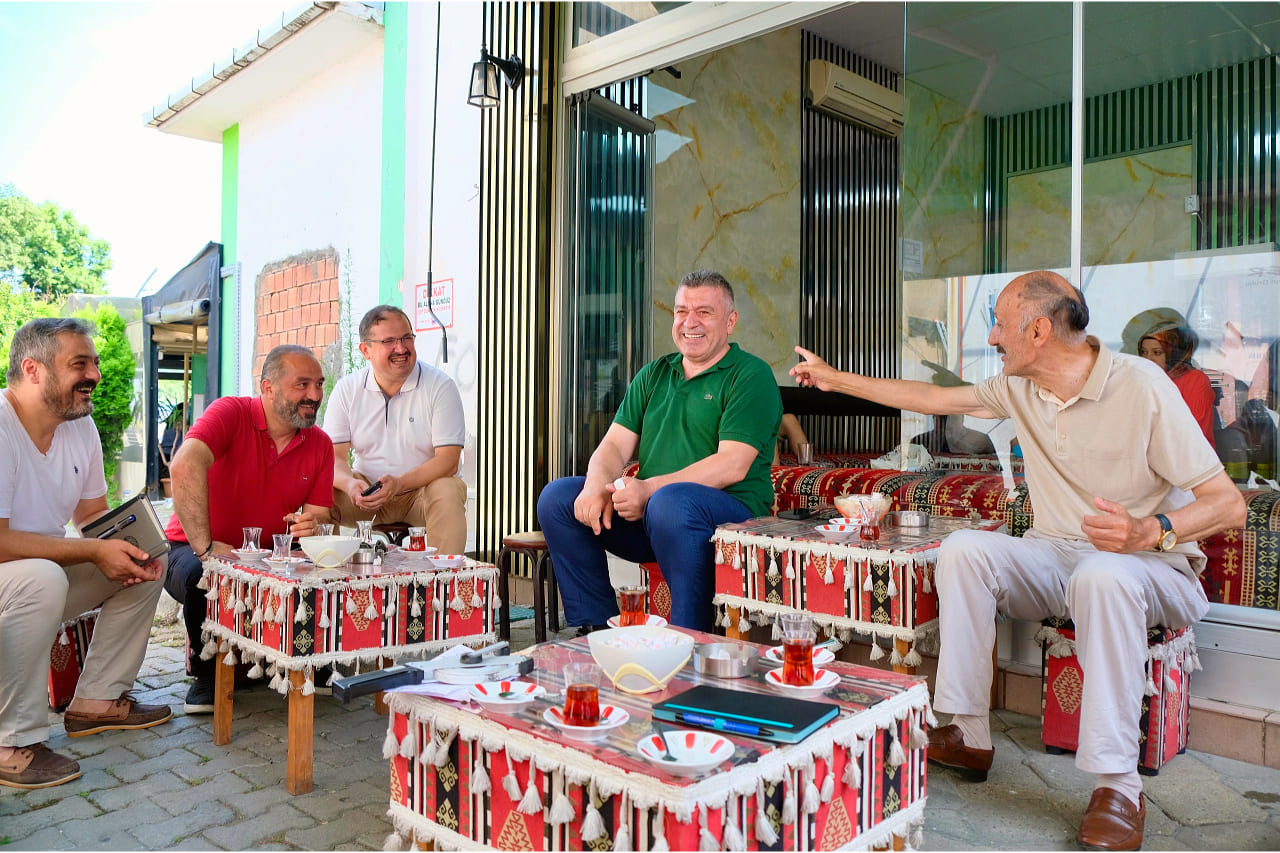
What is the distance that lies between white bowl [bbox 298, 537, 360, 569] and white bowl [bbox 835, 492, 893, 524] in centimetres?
150

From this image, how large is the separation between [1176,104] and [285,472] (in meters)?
3.73

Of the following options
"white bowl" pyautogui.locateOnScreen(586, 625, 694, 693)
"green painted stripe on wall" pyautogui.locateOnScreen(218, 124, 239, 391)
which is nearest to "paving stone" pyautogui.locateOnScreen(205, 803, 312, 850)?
"white bowl" pyautogui.locateOnScreen(586, 625, 694, 693)

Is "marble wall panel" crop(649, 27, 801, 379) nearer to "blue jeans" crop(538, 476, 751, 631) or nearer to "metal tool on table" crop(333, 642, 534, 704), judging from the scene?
"blue jeans" crop(538, 476, 751, 631)

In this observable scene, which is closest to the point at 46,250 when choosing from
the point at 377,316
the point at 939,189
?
the point at 377,316

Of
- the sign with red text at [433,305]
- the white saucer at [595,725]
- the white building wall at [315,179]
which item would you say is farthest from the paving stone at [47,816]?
the white building wall at [315,179]

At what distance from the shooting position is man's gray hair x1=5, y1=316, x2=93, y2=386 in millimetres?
2727

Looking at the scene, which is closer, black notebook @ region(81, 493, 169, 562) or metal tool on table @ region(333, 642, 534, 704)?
metal tool on table @ region(333, 642, 534, 704)

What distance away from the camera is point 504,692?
160cm

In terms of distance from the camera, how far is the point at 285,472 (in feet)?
10.8

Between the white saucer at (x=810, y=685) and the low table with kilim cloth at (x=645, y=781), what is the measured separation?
0.06 feet

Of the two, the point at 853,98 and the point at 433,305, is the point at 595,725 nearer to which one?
the point at 433,305

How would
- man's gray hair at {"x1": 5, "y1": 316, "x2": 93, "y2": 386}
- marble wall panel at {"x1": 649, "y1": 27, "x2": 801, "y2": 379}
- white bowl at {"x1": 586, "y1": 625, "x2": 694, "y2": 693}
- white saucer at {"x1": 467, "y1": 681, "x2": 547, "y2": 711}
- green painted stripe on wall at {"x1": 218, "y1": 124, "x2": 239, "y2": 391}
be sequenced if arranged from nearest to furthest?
white saucer at {"x1": 467, "y1": 681, "x2": 547, "y2": 711} < white bowl at {"x1": 586, "y1": 625, "x2": 694, "y2": 693} < man's gray hair at {"x1": 5, "y1": 316, "x2": 93, "y2": 386} < marble wall panel at {"x1": 649, "y1": 27, "x2": 801, "y2": 379} < green painted stripe on wall at {"x1": 218, "y1": 124, "x2": 239, "y2": 391}

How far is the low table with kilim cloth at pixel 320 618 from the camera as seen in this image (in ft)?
7.93

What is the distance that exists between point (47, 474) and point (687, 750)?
2.43 m
